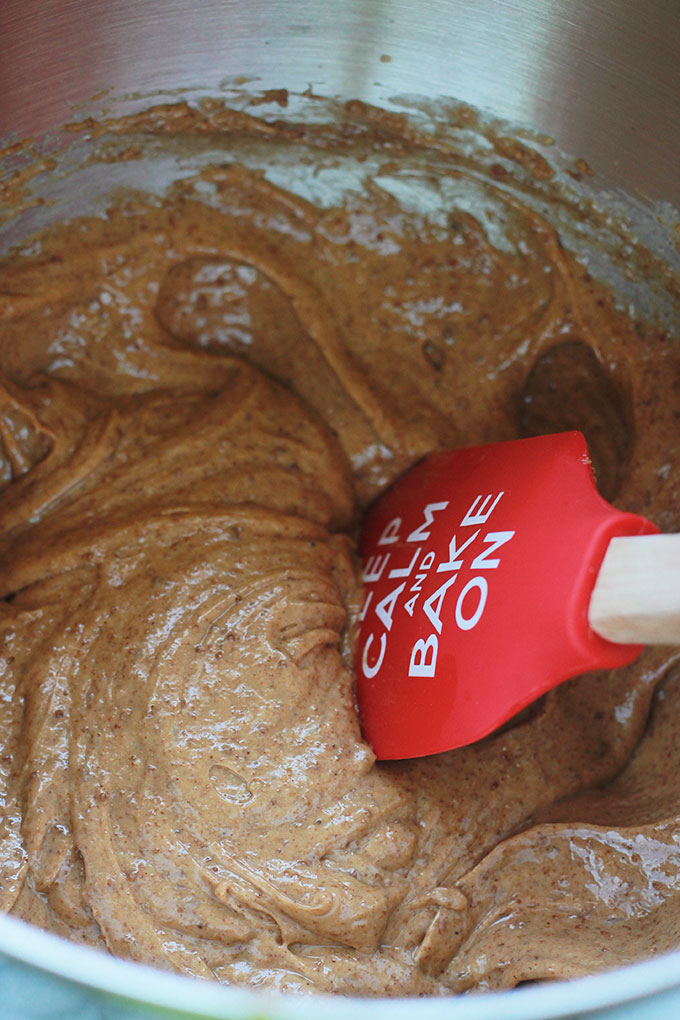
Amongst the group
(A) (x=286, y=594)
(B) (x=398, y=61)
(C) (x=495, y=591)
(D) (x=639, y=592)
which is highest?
(B) (x=398, y=61)

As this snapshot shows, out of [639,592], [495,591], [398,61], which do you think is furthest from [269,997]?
[398,61]

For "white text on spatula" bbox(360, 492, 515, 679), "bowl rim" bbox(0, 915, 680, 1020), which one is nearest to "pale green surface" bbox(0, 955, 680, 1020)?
"bowl rim" bbox(0, 915, 680, 1020)

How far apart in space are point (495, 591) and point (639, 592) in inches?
15.4

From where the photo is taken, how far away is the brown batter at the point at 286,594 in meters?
1.78

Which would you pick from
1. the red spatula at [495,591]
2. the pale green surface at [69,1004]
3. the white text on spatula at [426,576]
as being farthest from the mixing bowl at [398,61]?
the pale green surface at [69,1004]

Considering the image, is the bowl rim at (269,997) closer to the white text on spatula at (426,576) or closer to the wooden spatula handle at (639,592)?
the wooden spatula handle at (639,592)

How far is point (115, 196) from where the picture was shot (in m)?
2.24

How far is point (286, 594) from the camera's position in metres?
2.01

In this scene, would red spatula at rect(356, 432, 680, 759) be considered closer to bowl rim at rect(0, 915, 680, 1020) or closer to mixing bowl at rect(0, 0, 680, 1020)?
bowl rim at rect(0, 915, 680, 1020)

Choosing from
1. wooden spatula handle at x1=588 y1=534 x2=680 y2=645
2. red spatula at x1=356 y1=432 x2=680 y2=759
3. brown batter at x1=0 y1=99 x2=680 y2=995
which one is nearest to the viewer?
wooden spatula handle at x1=588 y1=534 x2=680 y2=645

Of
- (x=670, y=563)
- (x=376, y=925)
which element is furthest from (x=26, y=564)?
(x=670, y=563)

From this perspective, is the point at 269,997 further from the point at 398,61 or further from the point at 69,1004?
the point at 398,61

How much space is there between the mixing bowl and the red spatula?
799 millimetres

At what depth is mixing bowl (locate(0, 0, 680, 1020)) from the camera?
1.94 metres
